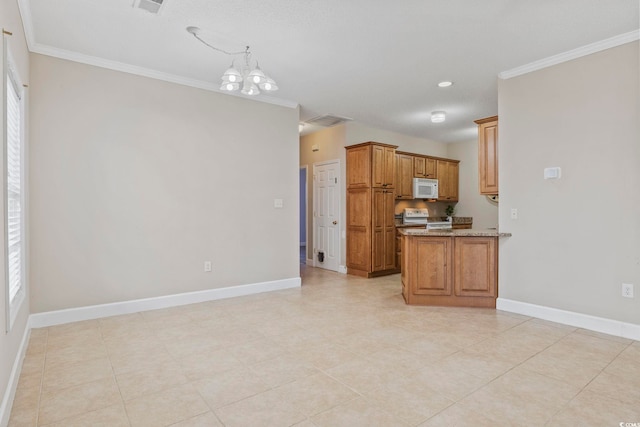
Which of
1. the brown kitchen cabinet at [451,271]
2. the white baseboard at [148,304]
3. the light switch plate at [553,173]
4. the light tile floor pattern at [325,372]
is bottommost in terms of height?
the light tile floor pattern at [325,372]

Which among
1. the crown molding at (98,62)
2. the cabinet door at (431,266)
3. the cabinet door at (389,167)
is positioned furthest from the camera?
the cabinet door at (389,167)

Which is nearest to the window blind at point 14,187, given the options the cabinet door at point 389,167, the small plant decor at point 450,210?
the cabinet door at point 389,167

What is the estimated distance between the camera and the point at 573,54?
11.5 feet

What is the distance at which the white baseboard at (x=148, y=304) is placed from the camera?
3488 mm

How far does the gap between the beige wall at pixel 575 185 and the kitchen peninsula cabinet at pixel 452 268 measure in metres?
0.17

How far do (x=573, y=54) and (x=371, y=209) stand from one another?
336cm

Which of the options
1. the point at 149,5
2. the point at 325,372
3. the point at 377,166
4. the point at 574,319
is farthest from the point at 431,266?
the point at 149,5

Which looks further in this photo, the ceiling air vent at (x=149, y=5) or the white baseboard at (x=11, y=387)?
the ceiling air vent at (x=149, y=5)

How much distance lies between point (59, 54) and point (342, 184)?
14.4 ft

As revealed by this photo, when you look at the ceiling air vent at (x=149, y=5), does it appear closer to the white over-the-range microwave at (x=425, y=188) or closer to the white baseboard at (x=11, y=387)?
the white baseboard at (x=11, y=387)

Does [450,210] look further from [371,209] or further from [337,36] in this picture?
[337,36]

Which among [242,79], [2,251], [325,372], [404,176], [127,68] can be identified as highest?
[127,68]

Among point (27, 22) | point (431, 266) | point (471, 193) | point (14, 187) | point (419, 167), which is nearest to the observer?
point (14, 187)

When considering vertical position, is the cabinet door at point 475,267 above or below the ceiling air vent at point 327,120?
below
